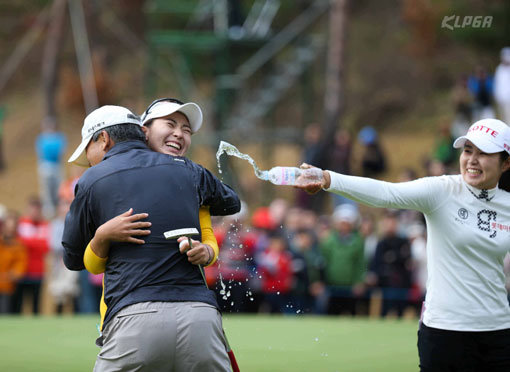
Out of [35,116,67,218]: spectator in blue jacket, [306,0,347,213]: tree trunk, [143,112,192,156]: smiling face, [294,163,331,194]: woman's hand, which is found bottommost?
[294,163,331,194]: woman's hand

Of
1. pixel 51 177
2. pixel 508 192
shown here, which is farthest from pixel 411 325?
pixel 51 177

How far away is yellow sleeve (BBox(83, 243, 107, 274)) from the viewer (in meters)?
4.43

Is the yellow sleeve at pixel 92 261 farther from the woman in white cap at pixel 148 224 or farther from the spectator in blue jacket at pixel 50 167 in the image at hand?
the spectator in blue jacket at pixel 50 167

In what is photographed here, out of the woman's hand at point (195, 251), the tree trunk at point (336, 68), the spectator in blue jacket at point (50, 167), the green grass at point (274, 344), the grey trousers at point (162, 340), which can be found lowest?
the green grass at point (274, 344)

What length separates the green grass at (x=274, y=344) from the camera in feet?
27.1

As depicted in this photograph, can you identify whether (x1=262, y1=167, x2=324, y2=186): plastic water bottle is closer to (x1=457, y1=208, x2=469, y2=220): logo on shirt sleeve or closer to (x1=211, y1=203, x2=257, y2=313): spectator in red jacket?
(x1=457, y1=208, x2=469, y2=220): logo on shirt sleeve

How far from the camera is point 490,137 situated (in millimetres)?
5230

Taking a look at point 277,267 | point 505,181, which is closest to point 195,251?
point 505,181

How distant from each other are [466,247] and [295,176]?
3.83ft

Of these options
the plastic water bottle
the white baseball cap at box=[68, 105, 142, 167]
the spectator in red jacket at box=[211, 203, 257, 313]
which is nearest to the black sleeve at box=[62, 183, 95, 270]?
the white baseball cap at box=[68, 105, 142, 167]

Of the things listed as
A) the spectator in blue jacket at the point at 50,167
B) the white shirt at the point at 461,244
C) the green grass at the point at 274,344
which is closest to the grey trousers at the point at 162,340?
the white shirt at the point at 461,244

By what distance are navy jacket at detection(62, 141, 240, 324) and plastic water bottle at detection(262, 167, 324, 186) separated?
2.07 ft

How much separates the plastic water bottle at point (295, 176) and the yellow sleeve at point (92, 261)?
3.68 ft

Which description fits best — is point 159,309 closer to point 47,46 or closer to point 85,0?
point 85,0
